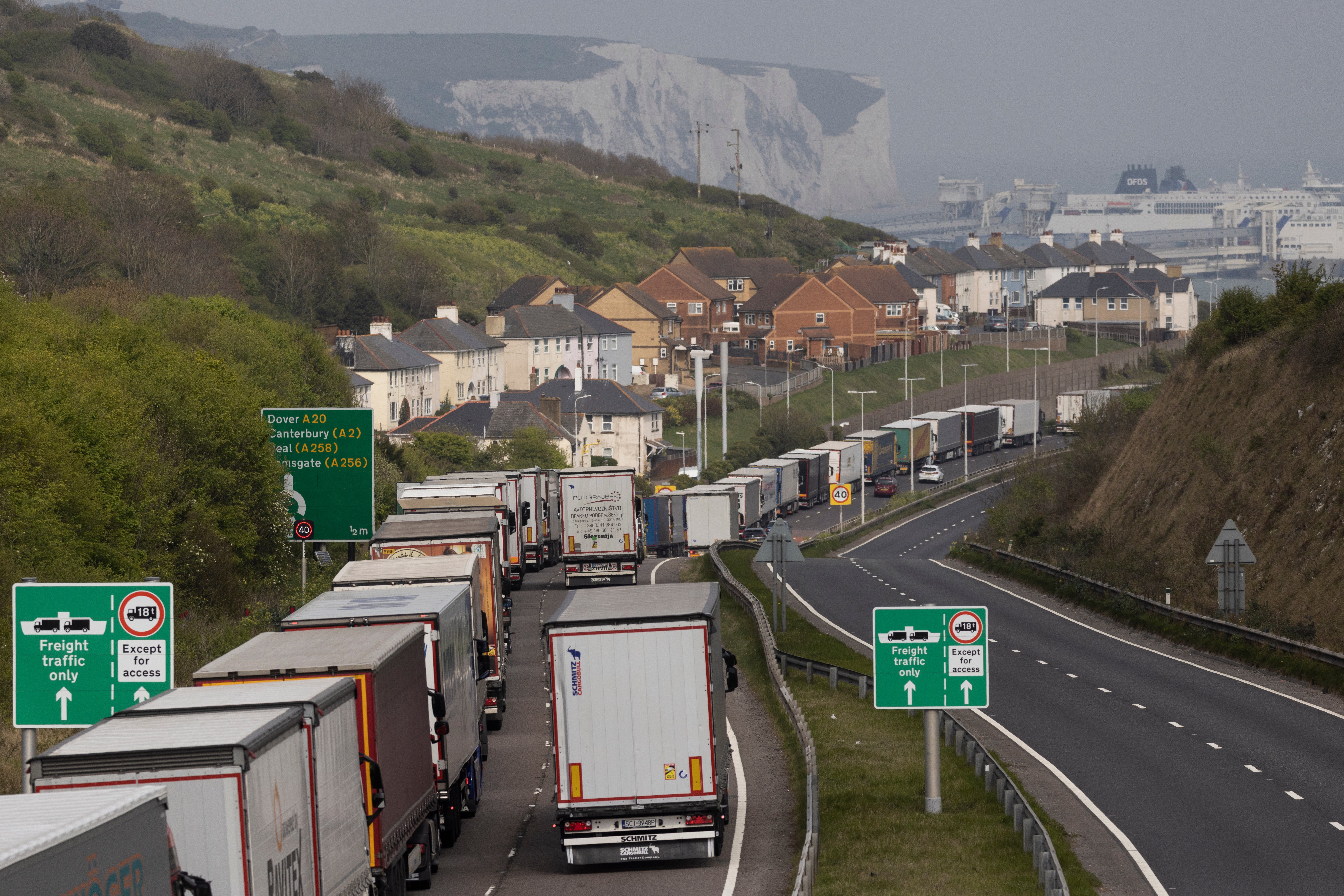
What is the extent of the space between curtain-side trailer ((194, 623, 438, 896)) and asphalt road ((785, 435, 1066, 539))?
210ft

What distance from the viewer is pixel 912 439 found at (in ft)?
339

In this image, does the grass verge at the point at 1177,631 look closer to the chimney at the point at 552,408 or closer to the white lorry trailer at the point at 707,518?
the white lorry trailer at the point at 707,518

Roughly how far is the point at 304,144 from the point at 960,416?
93.3m

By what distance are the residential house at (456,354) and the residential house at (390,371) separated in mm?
1701

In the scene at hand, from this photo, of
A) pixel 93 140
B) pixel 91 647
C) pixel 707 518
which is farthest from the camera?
pixel 93 140

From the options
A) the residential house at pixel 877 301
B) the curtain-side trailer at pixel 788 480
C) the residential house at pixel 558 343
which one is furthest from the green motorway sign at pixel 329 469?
the residential house at pixel 877 301

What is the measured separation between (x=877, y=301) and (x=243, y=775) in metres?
144

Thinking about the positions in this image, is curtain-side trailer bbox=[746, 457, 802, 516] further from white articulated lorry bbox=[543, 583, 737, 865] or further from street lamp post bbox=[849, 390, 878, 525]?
white articulated lorry bbox=[543, 583, 737, 865]

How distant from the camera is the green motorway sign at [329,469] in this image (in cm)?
3369

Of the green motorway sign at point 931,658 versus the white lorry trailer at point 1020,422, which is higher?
the white lorry trailer at point 1020,422

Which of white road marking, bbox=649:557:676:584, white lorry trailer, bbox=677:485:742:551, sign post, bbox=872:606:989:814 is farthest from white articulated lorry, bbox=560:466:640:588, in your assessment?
sign post, bbox=872:606:989:814

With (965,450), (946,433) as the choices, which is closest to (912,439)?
(965,450)

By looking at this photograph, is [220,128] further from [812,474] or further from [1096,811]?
[1096,811]

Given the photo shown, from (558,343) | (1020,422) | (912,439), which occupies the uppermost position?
(558,343)
